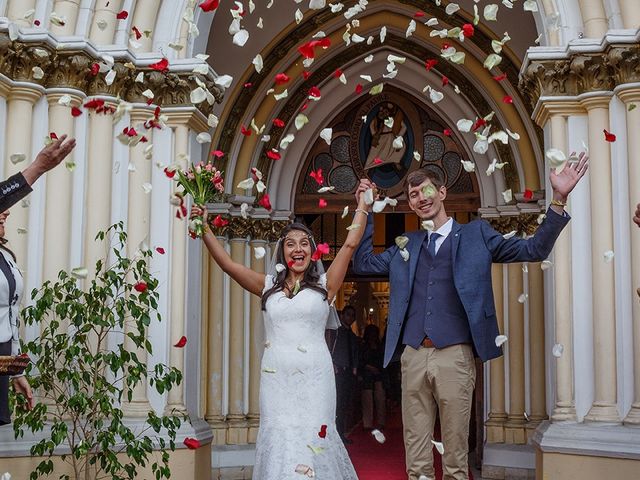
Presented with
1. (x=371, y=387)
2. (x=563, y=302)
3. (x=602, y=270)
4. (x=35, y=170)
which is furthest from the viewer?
(x=371, y=387)

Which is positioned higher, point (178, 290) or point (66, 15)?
point (66, 15)

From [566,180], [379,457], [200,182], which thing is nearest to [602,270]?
[566,180]

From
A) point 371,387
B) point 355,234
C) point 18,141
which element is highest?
point 18,141

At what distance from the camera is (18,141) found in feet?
20.0

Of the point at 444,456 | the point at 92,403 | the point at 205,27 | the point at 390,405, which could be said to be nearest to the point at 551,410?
the point at 444,456

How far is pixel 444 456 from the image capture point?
3.95 meters

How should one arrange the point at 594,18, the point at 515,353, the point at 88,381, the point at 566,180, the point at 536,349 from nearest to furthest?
the point at 566,180
the point at 88,381
the point at 594,18
the point at 536,349
the point at 515,353

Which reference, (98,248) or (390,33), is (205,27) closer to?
(98,248)

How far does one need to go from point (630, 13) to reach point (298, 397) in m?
3.51

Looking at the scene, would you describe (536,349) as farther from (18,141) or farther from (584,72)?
(18,141)

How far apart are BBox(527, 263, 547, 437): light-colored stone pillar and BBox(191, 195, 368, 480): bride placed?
5.40 meters

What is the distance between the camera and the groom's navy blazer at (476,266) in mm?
3938

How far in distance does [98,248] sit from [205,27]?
2.01 metres

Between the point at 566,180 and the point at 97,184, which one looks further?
the point at 97,184
